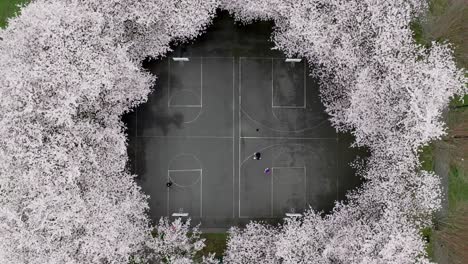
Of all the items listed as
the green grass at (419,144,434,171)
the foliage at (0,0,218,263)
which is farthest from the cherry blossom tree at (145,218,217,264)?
the green grass at (419,144,434,171)

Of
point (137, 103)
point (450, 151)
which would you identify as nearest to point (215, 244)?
point (137, 103)

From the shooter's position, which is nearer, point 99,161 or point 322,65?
point 99,161

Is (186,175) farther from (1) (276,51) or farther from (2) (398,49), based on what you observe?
(2) (398,49)

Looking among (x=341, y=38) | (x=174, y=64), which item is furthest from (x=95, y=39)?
(x=341, y=38)

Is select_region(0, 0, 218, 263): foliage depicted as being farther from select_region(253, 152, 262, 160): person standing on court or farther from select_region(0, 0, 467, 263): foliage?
select_region(253, 152, 262, 160): person standing on court

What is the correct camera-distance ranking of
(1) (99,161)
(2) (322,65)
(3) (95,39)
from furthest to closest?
1. (2) (322,65)
2. (1) (99,161)
3. (3) (95,39)

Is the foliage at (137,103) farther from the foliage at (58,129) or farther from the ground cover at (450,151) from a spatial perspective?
the ground cover at (450,151)
